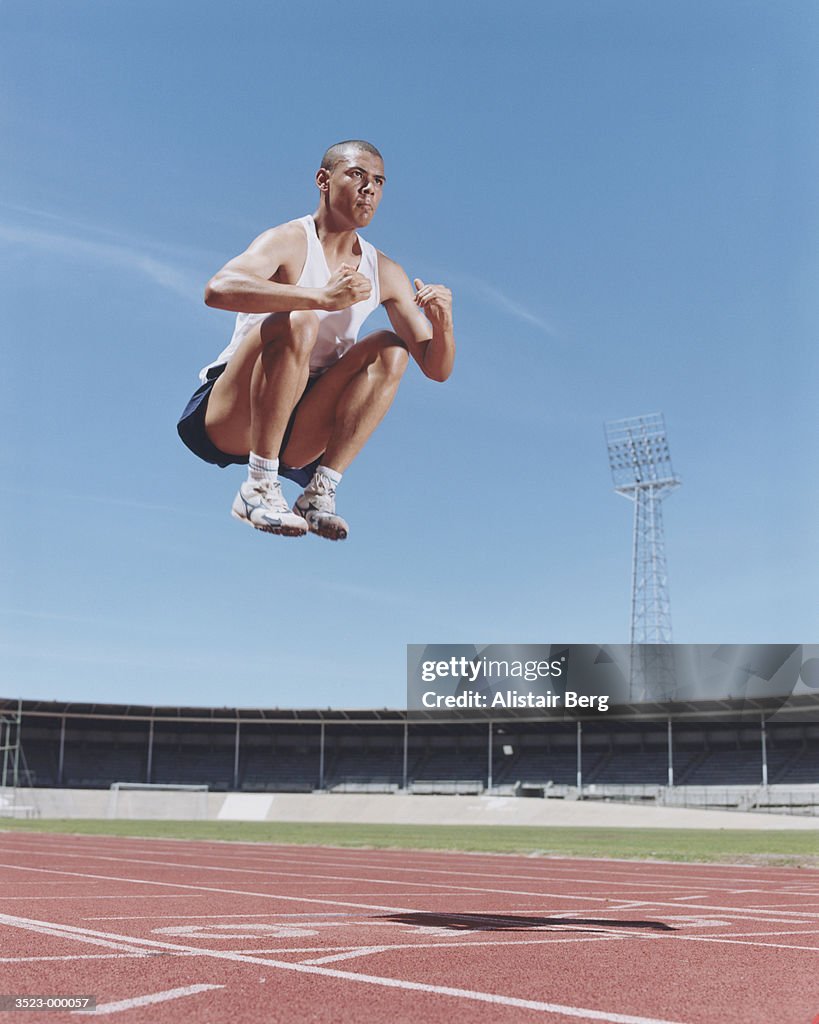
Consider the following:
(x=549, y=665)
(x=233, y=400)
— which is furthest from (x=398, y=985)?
(x=549, y=665)

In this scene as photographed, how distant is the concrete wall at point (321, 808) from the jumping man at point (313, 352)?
42957 millimetres

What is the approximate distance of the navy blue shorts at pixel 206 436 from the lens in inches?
352

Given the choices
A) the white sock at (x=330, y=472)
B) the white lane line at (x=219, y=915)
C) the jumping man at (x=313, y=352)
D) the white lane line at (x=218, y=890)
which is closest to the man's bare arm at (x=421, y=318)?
the jumping man at (x=313, y=352)

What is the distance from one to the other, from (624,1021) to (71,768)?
63.9 meters

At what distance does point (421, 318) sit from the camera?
9031 millimetres

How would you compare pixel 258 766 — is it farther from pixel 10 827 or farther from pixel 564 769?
pixel 10 827

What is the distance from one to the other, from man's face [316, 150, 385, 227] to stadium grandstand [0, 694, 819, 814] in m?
47.8

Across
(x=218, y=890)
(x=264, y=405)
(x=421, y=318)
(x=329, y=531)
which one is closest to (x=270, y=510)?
(x=329, y=531)

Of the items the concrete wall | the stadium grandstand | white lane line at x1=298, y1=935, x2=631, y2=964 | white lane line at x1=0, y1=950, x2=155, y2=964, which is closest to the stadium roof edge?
the stadium grandstand

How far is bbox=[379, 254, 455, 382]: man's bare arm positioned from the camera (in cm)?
879

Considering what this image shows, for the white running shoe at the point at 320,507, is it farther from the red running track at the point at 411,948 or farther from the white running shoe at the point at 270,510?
the red running track at the point at 411,948

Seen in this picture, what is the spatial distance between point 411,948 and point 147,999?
2.66m

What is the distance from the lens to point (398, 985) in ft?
20.0

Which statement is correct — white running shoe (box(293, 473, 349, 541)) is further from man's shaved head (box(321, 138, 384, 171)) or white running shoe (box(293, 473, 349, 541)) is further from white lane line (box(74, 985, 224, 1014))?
white lane line (box(74, 985, 224, 1014))
